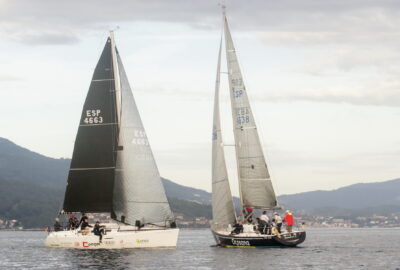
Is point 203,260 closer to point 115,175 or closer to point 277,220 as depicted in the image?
point 277,220

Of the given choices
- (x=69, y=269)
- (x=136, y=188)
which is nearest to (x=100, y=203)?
(x=136, y=188)

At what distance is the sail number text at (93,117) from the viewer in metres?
56.9

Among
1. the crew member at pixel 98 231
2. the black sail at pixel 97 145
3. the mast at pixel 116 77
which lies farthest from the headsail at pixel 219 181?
the crew member at pixel 98 231

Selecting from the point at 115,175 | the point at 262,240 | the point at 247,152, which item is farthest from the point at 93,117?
the point at 262,240

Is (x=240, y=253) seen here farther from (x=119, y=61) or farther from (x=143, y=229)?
(x=119, y=61)

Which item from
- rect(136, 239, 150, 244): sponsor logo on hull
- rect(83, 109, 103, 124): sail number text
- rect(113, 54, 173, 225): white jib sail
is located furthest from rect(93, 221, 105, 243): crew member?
→ rect(83, 109, 103, 124): sail number text

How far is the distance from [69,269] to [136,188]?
12.1 meters

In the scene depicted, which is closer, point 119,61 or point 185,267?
point 185,267

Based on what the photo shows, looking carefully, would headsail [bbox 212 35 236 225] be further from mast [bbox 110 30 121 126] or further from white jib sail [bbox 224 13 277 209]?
mast [bbox 110 30 121 126]

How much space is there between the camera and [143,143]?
56312 mm

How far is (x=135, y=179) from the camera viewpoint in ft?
182

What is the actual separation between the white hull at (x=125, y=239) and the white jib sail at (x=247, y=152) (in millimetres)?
6166

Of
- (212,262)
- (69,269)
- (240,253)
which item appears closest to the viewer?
(69,269)

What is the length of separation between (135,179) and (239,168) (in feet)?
24.3
